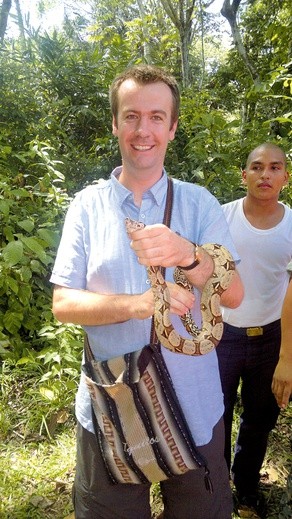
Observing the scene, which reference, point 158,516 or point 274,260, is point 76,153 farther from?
point 158,516

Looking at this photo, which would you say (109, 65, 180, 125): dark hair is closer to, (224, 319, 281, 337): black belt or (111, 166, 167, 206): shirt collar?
(111, 166, 167, 206): shirt collar

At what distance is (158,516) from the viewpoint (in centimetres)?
288

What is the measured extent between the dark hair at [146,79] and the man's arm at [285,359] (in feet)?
3.61

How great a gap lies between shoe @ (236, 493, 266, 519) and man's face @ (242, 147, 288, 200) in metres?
2.29

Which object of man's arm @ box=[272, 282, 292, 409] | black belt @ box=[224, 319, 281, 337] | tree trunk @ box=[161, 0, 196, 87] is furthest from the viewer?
tree trunk @ box=[161, 0, 196, 87]

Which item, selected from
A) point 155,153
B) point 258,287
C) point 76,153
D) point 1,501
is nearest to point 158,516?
point 1,501

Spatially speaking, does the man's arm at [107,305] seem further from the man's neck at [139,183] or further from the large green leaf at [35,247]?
the large green leaf at [35,247]

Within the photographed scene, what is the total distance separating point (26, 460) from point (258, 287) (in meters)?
2.31

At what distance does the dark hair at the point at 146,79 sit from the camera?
1.86 m

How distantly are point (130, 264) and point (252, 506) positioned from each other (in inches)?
94.7

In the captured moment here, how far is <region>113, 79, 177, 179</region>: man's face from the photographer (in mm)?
1838

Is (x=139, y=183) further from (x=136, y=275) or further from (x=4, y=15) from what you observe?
(x=4, y=15)

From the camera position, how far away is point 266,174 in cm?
311

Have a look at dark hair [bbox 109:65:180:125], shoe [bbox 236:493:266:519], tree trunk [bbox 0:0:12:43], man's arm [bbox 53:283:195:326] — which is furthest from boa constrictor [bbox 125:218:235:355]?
tree trunk [bbox 0:0:12:43]
